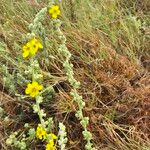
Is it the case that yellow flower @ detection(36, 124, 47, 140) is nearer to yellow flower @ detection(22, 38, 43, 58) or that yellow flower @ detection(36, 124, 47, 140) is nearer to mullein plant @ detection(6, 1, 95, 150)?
mullein plant @ detection(6, 1, 95, 150)

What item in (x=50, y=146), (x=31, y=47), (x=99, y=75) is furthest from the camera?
(x=99, y=75)

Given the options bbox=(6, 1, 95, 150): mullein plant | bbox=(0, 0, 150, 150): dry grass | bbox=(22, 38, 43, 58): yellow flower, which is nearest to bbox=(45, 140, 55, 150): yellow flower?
bbox=(6, 1, 95, 150): mullein plant

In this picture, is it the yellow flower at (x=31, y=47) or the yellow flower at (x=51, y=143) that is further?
the yellow flower at (x=31, y=47)

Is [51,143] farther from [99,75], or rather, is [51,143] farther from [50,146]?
[99,75]

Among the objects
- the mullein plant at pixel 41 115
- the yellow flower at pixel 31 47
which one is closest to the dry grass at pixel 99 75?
the mullein plant at pixel 41 115

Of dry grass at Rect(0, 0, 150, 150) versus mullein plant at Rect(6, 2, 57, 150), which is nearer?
mullein plant at Rect(6, 2, 57, 150)

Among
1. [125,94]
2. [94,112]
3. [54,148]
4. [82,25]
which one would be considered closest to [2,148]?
[54,148]

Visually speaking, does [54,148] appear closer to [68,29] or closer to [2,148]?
A: [2,148]

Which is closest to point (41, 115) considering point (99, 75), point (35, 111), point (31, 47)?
point (35, 111)

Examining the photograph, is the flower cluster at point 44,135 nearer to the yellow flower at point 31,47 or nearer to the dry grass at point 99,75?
the dry grass at point 99,75

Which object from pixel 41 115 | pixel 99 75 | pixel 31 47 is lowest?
pixel 99 75

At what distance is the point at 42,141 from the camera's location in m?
2.32

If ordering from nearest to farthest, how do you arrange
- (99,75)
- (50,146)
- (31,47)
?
(50,146) → (31,47) → (99,75)

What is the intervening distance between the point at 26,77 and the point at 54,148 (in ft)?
1.70
